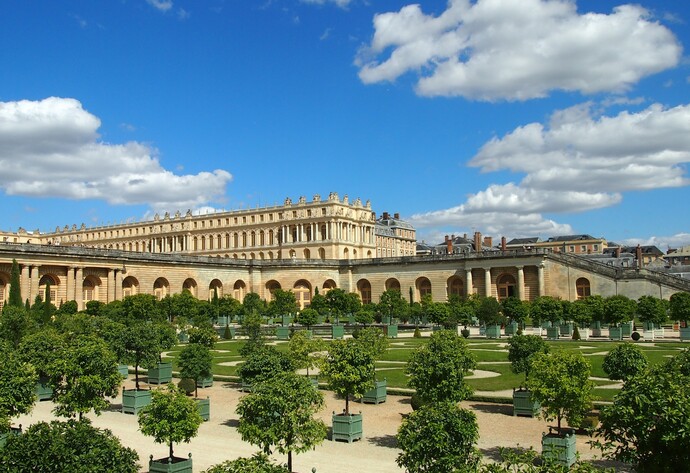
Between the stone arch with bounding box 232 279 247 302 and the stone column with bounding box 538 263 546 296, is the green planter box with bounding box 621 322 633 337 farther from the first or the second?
the stone arch with bounding box 232 279 247 302

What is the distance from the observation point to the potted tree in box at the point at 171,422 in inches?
567

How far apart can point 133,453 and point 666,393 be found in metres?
8.87

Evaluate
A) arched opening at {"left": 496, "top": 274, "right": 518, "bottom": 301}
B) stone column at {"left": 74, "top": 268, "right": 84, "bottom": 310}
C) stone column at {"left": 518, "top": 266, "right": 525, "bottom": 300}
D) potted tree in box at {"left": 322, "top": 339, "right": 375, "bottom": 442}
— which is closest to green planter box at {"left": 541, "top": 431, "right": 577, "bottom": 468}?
potted tree in box at {"left": 322, "top": 339, "right": 375, "bottom": 442}

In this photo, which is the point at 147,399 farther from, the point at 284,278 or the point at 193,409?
the point at 284,278

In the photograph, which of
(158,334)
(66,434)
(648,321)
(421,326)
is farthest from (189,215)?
(66,434)

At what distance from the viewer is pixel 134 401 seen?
21.8m

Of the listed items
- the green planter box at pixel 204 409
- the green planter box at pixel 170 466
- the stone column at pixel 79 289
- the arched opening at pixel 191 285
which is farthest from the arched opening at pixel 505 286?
the green planter box at pixel 170 466

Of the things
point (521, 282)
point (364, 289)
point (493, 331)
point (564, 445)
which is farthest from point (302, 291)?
point (564, 445)

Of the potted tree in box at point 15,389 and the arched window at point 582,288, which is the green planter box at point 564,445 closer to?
the potted tree in box at point 15,389

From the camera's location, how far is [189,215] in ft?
355

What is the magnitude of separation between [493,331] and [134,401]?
30631 mm

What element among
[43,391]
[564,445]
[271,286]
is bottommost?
[564,445]

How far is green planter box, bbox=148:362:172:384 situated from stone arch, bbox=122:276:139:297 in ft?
137

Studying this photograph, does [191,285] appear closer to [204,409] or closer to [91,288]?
[91,288]
